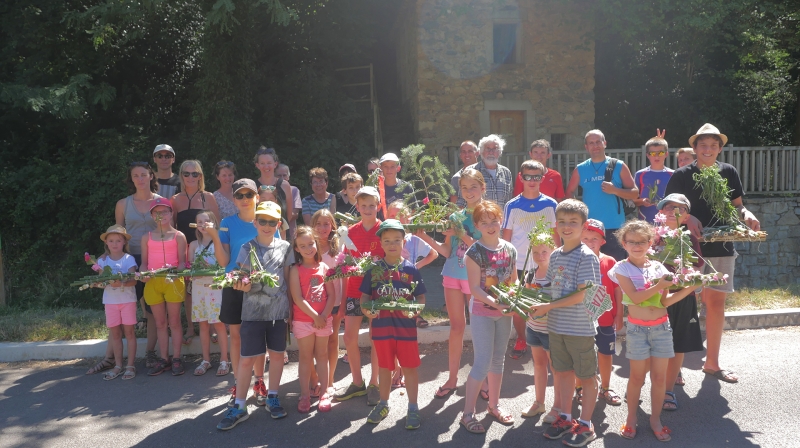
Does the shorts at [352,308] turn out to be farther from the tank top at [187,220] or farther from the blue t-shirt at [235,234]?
the tank top at [187,220]

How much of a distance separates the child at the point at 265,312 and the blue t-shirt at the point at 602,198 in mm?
3200

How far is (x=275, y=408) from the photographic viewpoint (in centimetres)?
457

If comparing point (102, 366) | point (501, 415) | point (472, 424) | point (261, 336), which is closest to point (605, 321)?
point (501, 415)

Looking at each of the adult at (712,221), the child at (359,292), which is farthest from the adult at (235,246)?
the adult at (712,221)

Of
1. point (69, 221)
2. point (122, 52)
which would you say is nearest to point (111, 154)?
point (69, 221)

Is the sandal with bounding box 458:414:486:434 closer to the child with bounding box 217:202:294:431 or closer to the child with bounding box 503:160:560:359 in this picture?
the child with bounding box 217:202:294:431

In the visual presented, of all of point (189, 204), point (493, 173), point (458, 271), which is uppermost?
point (493, 173)

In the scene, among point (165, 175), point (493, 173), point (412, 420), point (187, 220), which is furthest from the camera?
point (165, 175)

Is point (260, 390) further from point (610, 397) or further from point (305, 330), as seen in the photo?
point (610, 397)

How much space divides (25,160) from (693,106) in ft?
51.6

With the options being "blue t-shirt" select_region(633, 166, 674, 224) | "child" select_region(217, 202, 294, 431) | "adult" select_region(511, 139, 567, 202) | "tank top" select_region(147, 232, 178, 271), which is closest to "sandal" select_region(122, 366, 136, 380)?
"tank top" select_region(147, 232, 178, 271)

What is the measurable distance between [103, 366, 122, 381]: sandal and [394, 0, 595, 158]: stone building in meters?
9.59

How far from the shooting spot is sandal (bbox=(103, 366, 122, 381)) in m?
5.54

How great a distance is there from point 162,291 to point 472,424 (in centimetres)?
327
